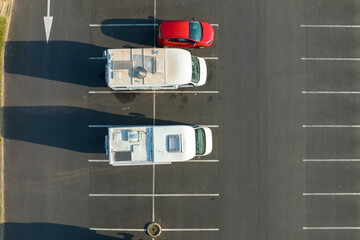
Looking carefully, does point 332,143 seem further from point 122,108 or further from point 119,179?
point 119,179

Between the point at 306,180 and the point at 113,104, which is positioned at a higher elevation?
the point at 113,104

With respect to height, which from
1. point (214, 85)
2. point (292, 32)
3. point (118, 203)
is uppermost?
point (292, 32)

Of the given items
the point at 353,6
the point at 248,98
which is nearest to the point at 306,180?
the point at 248,98

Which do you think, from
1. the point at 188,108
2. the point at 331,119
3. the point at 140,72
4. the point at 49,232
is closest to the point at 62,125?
the point at 140,72

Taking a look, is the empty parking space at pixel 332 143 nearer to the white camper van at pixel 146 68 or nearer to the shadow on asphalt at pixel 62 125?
the white camper van at pixel 146 68

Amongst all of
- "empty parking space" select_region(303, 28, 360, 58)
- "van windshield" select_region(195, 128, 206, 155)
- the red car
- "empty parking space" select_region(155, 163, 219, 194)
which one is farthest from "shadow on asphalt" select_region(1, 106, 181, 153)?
"empty parking space" select_region(303, 28, 360, 58)

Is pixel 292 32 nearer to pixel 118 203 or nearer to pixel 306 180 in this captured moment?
pixel 306 180

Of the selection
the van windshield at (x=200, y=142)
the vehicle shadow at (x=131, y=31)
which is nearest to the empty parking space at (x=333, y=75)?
the van windshield at (x=200, y=142)
